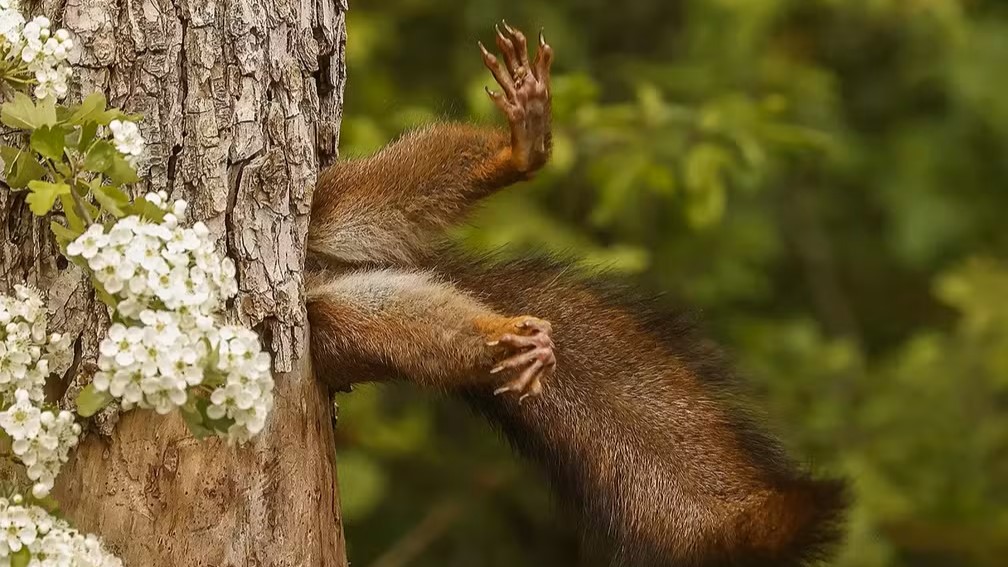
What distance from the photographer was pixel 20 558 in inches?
87.3

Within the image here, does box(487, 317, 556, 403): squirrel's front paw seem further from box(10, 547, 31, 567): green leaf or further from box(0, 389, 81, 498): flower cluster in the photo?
box(10, 547, 31, 567): green leaf

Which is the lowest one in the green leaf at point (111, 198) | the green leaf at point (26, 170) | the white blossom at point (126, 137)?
the green leaf at point (111, 198)

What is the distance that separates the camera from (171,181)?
2.45 metres

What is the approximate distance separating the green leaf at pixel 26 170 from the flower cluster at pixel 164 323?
22 centimetres

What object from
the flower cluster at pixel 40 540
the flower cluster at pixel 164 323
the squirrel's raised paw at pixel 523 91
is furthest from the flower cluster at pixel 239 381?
the squirrel's raised paw at pixel 523 91

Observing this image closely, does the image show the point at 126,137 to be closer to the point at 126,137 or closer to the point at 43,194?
the point at 126,137

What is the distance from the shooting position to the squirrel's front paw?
263cm

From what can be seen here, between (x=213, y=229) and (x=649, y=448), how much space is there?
101cm

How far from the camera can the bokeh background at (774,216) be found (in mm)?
5020

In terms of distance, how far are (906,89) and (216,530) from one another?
494 cm

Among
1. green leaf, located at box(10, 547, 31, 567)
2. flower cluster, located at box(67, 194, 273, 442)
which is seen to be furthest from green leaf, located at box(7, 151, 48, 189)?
green leaf, located at box(10, 547, 31, 567)

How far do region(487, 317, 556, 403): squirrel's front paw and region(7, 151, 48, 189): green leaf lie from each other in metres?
0.90

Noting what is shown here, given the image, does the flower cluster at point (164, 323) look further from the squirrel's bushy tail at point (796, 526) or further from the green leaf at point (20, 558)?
the squirrel's bushy tail at point (796, 526)

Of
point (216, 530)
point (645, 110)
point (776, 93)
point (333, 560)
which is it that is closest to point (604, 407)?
point (333, 560)
